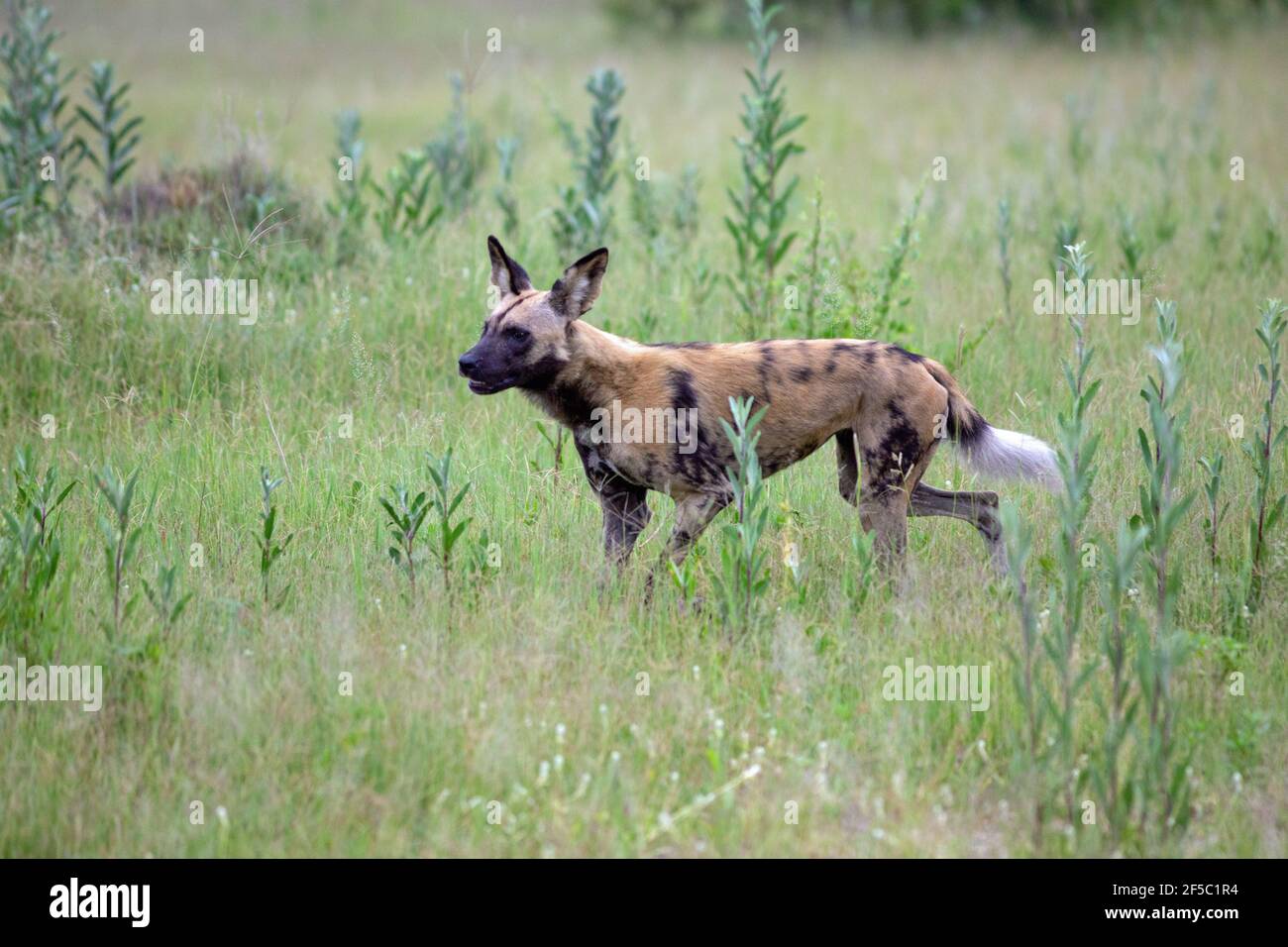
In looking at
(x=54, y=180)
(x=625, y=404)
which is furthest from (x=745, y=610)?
(x=54, y=180)

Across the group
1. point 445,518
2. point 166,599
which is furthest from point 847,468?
point 166,599

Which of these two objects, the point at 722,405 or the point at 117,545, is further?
the point at 722,405

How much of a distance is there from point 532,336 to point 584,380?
34 centimetres

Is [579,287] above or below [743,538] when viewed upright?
above

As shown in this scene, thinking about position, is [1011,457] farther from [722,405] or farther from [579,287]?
[579,287]

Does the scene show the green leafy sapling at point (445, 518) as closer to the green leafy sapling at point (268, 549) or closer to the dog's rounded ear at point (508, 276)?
the green leafy sapling at point (268, 549)

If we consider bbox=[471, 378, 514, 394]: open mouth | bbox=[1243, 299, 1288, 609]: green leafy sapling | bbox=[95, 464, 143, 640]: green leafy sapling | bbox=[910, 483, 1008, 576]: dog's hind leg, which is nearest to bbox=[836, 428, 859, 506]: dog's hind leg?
bbox=[910, 483, 1008, 576]: dog's hind leg

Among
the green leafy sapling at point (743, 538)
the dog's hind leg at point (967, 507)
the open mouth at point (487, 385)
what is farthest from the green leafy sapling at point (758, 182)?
the green leafy sapling at point (743, 538)

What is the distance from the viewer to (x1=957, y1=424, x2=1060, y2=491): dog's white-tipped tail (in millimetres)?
6062

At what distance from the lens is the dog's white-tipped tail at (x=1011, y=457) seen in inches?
239

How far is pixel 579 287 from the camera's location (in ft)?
20.3

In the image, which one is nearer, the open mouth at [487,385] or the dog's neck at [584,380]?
the open mouth at [487,385]

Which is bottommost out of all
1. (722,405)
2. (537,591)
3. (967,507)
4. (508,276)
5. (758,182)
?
(537,591)

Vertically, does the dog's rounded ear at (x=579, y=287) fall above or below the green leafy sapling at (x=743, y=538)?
above
